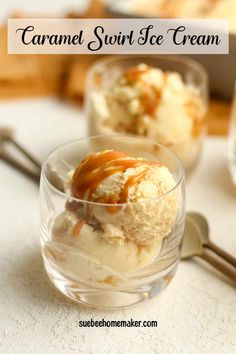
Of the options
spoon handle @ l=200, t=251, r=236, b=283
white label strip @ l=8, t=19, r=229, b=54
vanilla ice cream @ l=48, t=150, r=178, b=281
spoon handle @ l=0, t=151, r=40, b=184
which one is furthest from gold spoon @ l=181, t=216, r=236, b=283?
white label strip @ l=8, t=19, r=229, b=54

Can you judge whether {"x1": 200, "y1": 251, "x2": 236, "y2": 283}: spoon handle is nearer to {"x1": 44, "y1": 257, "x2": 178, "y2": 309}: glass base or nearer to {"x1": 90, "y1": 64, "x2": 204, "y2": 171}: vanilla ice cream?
{"x1": 44, "y1": 257, "x2": 178, "y2": 309}: glass base

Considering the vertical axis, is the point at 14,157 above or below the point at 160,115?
below

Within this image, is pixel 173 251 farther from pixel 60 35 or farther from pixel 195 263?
pixel 60 35

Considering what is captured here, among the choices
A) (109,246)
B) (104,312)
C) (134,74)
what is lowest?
(104,312)

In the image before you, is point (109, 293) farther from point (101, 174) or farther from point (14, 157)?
point (14, 157)

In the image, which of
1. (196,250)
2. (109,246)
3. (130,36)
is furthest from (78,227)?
(130,36)

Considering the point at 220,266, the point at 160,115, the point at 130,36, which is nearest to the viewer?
the point at 220,266

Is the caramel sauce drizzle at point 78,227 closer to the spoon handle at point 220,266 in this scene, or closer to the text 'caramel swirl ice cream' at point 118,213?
the text 'caramel swirl ice cream' at point 118,213
